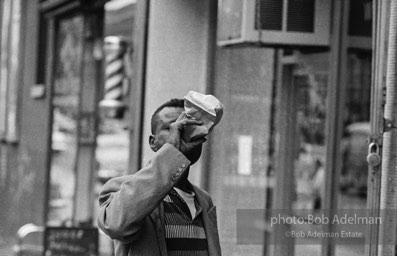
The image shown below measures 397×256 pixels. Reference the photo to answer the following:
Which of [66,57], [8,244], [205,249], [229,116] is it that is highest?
[66,57]

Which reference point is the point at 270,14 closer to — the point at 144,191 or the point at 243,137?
the point at 243,137

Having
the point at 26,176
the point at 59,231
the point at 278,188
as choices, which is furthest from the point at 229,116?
the point at 26,176

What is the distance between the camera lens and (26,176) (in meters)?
12.4

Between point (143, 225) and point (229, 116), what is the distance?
3.61 meters

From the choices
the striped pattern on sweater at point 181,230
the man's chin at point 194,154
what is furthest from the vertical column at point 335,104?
the man's chin at point 194,154

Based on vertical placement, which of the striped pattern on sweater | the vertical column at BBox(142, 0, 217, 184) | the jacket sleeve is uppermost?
the vertical column at BBox(142, 0, 217, 184)

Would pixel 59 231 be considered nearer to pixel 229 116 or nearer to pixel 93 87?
pixel 229 116

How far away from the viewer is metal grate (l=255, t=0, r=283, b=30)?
20.6 ft

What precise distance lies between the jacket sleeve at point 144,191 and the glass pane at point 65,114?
7.71 m

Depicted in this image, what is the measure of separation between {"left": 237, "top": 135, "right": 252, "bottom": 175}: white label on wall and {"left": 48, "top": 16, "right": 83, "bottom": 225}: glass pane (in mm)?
4291

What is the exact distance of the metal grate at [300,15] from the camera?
21.0ft

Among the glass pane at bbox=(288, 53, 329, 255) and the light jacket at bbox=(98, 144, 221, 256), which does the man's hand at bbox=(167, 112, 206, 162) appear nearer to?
the light jacket at bbox=(98, 144, 221, 256)

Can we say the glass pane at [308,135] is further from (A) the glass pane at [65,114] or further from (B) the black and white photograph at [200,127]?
(A) the glass pane at [65,114]

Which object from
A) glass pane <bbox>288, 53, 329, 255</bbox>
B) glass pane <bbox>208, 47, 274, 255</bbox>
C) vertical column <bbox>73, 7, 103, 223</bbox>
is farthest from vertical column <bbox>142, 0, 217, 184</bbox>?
vertical column <bbox>73, 7, 103, 223</bbox>
